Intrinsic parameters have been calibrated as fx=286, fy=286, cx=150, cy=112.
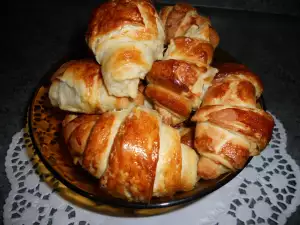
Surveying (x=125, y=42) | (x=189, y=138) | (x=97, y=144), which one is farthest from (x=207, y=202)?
(x=125, y=42)

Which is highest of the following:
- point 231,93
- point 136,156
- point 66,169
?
point 231,93

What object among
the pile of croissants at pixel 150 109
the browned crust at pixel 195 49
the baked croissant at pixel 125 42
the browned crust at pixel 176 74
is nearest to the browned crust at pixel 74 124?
the pile of croissants at pixel 150 109

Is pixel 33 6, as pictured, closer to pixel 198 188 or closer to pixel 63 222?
pixel 63 222

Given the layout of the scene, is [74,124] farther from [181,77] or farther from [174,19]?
[174,19]

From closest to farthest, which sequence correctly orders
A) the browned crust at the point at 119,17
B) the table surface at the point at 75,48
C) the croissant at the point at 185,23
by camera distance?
1. the browned crust at the point at 119,17
2. the croissant at the point at 185,23
3. the table surface at the point at 75,48

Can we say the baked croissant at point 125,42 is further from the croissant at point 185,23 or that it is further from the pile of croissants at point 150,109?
the croissant at point 185,23

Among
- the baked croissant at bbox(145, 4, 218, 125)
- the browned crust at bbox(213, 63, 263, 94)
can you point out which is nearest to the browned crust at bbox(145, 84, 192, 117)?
the baked croissant at bbox(145, 4, 218, 125)
